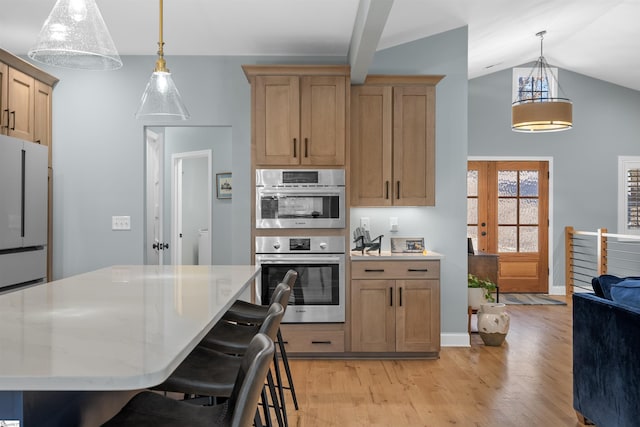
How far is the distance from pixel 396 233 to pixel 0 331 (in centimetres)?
387

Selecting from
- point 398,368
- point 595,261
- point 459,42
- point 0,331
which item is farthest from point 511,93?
point 0,331

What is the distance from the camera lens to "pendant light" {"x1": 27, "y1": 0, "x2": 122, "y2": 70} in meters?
2.04

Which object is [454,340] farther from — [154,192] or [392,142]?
[154,192]

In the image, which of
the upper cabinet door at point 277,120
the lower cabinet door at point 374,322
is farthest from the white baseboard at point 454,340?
the upper cabinet door at point 277,120

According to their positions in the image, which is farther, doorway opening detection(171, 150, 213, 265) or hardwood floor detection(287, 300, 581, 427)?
doorway opening detection(171, 150, 213, 265)

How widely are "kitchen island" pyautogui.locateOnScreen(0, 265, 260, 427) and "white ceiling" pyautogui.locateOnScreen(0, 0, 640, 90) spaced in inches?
83.3

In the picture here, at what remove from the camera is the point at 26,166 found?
13.1 ft

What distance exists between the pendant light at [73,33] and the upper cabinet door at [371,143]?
9.21ft

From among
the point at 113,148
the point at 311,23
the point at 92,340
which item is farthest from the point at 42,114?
the point at 92,340

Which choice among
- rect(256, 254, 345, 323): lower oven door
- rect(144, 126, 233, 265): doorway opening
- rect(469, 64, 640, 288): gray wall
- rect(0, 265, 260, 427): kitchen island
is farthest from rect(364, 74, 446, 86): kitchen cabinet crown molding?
rect(469, 64, 640, 288): gray wall

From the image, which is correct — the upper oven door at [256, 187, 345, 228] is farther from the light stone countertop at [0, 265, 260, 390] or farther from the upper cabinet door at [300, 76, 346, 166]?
the light stone countertop at [0, 265, 260, 390]

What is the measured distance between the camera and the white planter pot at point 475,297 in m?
5.27

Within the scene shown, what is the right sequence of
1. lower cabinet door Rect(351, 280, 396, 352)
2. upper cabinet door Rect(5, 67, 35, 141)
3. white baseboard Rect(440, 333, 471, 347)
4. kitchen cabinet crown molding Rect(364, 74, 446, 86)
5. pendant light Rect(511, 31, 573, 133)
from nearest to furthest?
1. upper cabinet door Rect(5, 67, 35, 141)
2. lower cabinet door Rect(351, 280, 396, 352)
3. kitchen cabinet crown molding Rect(364, 74, 446, 86)
4. white baseboard Rect(440, 333, 471, 347)
5. pendant light Rect(511, 31, 573, 133)

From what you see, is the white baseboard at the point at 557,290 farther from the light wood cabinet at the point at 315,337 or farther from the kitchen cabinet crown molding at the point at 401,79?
the light wood cabinet at the point at 315,337
